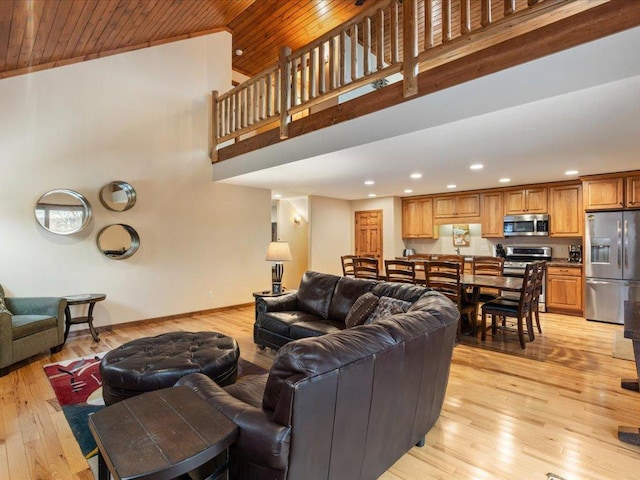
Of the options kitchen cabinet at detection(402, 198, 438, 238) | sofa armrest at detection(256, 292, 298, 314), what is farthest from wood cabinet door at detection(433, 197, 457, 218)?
sofa armrest at detection(256, 292, 298, 314)

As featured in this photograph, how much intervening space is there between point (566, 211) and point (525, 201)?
64 centimetres

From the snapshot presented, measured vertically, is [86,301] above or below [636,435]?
above

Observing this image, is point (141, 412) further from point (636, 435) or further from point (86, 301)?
point (86, 301)

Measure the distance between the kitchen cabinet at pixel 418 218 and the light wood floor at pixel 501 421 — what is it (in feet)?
12.2

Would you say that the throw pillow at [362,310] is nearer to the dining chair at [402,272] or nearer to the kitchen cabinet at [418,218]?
the dining chair at [402,272]

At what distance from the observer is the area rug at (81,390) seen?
2.20 metres

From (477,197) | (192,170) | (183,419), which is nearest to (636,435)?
(183,419)

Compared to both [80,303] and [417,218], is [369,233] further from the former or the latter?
[80,303]

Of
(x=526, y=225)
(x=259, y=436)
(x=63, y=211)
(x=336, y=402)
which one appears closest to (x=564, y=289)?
(x=526, y=225)

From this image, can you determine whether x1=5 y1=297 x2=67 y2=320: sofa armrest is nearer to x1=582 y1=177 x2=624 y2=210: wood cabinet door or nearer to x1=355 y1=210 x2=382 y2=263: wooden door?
x1=355 y1=210 x2=382 y2=263: wooden door

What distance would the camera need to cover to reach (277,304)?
3.91 m

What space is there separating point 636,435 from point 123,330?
553 cm

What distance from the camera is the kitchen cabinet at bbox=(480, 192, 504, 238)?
6.31 meters

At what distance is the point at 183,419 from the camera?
4.19ft
